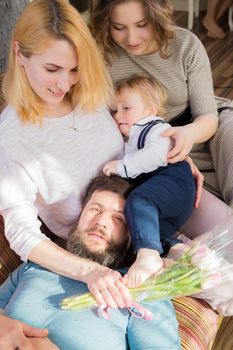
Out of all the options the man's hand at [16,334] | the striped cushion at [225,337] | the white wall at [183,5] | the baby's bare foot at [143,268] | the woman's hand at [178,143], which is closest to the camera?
the man's hand at [16,334]

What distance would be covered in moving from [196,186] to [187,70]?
462 mm

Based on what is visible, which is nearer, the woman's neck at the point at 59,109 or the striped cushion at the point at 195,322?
the striped cushion at the point at 195,322

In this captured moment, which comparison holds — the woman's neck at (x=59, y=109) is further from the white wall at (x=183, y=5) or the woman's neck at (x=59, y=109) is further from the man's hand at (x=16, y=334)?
the white wall at (x=183, y=5)

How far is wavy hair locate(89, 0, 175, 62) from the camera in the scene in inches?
73.5

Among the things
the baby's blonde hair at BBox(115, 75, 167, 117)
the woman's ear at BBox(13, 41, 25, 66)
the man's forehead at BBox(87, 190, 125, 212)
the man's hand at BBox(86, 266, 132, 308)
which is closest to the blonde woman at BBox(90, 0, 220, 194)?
the baby's blonde hair at BBox(115, 75, 167, 117)

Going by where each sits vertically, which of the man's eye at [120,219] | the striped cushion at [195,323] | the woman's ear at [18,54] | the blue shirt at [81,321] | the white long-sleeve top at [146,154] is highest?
the woman's ear at [18,54]

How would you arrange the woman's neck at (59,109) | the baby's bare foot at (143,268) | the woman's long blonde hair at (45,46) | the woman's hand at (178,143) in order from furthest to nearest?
the woman's hand at (178,143) → the woman's neck at (59,109) → the woman's long blonde hair at (45,46) → the baby's bare foot at (143,268)

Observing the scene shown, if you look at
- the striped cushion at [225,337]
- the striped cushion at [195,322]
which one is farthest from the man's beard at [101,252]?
the striped cushion at [225,337]

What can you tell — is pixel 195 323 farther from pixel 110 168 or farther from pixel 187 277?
pixel 110 168

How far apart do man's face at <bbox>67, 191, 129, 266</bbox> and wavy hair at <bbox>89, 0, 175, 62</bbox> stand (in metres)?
0.63

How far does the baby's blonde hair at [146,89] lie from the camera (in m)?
1.88

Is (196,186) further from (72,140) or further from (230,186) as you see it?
(72,140)

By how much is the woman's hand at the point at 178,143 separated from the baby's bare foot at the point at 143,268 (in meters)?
0.43

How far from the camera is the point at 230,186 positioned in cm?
196
